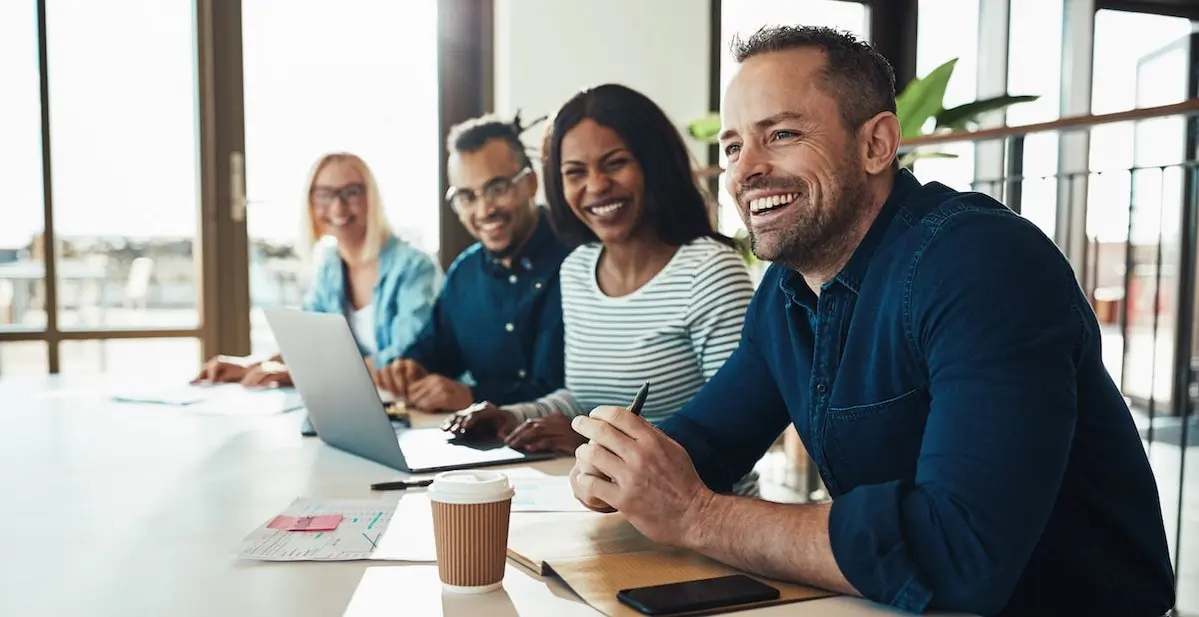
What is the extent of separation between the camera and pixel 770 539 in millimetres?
858

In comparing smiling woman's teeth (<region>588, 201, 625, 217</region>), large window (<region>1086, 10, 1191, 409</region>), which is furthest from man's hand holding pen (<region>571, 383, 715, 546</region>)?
large window (<region>1086, 10, 1191, 409</region>)

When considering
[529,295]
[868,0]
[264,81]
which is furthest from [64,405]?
[868,0]

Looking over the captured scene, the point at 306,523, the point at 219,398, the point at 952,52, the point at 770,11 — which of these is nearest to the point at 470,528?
the point at 306,523

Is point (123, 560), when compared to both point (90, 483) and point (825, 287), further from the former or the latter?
point (825, 287)

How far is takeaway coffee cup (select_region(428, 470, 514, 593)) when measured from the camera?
2.68 ft

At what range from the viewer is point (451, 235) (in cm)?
400

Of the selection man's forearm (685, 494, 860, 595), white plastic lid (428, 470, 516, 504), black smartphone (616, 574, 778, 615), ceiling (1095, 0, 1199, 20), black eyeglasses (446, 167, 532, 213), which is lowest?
black smartphone (616, 574, 778, 615)

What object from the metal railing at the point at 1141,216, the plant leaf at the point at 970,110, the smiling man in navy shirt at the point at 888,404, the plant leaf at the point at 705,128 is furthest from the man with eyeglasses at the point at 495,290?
the metal railing at the point at 1141,216

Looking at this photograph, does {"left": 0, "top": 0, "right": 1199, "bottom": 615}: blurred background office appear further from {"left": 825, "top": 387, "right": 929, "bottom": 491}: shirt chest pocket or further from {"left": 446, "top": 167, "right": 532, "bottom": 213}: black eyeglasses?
{"left": 825, "top": 387, "right": 929, "bottom": 491}: shirt chest pocket

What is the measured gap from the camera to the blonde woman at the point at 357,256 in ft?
8.89

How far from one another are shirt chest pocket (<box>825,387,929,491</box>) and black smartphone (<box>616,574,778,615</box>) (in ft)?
0.78

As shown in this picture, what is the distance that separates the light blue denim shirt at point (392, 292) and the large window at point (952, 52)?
2925 mm

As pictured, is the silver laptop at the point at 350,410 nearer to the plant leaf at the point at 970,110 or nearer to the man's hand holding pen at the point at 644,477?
the man's hand holding pen at the point at 644,477

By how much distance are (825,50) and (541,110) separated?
288 centimetres
